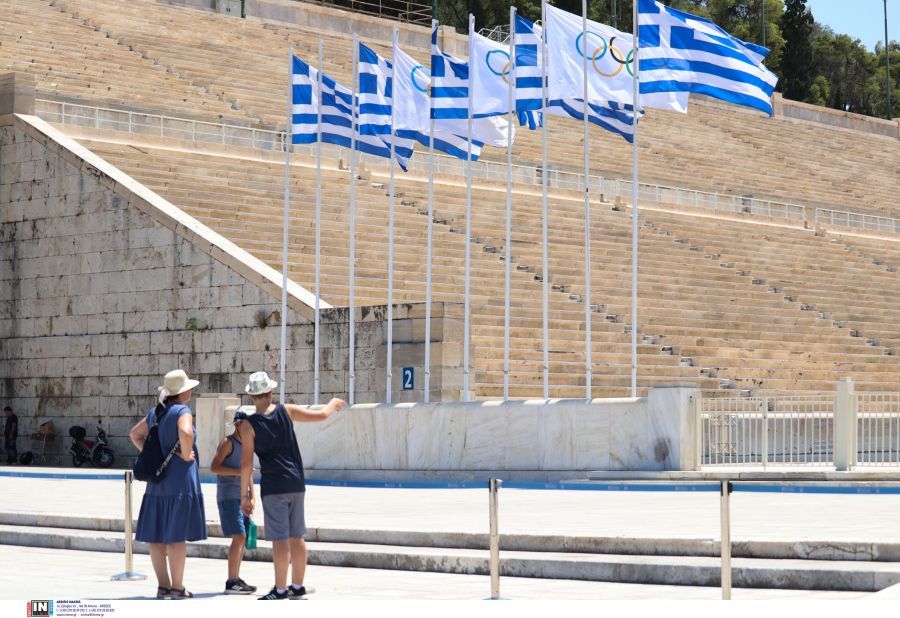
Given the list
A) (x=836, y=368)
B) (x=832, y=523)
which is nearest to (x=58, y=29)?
(x=836, y=368)

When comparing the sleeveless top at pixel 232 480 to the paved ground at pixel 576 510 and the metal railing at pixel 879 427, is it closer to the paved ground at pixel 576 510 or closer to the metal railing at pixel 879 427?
the paved ground at pixel 576 510

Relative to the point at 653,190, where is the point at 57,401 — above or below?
below

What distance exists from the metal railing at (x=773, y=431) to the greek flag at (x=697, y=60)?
3.79m

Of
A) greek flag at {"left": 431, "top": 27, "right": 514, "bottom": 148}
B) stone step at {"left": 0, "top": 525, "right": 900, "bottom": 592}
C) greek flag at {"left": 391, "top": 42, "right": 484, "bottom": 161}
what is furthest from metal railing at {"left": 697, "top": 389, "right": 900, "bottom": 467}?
stone step at {"left": 0, "top": 525, "right": 900, "bottom": 592}

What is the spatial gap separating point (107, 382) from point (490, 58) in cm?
935

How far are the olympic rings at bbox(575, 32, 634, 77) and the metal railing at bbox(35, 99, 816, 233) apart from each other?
12615 millimetres

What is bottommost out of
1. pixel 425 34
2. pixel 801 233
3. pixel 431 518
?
pixel 431 518


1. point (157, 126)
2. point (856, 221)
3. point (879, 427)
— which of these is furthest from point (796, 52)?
point (879, 427)

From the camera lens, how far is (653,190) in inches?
1502

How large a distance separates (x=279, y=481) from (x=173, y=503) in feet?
2.81

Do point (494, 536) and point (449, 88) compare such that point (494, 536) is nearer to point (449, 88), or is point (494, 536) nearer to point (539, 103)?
point (539, 103)

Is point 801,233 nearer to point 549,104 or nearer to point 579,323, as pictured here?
point 579,323

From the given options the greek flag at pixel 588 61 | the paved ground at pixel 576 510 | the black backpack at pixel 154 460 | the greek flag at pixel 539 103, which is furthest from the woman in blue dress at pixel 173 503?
the greek flag at pixel 539 103

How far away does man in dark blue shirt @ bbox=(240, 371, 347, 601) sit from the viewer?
399 inches
